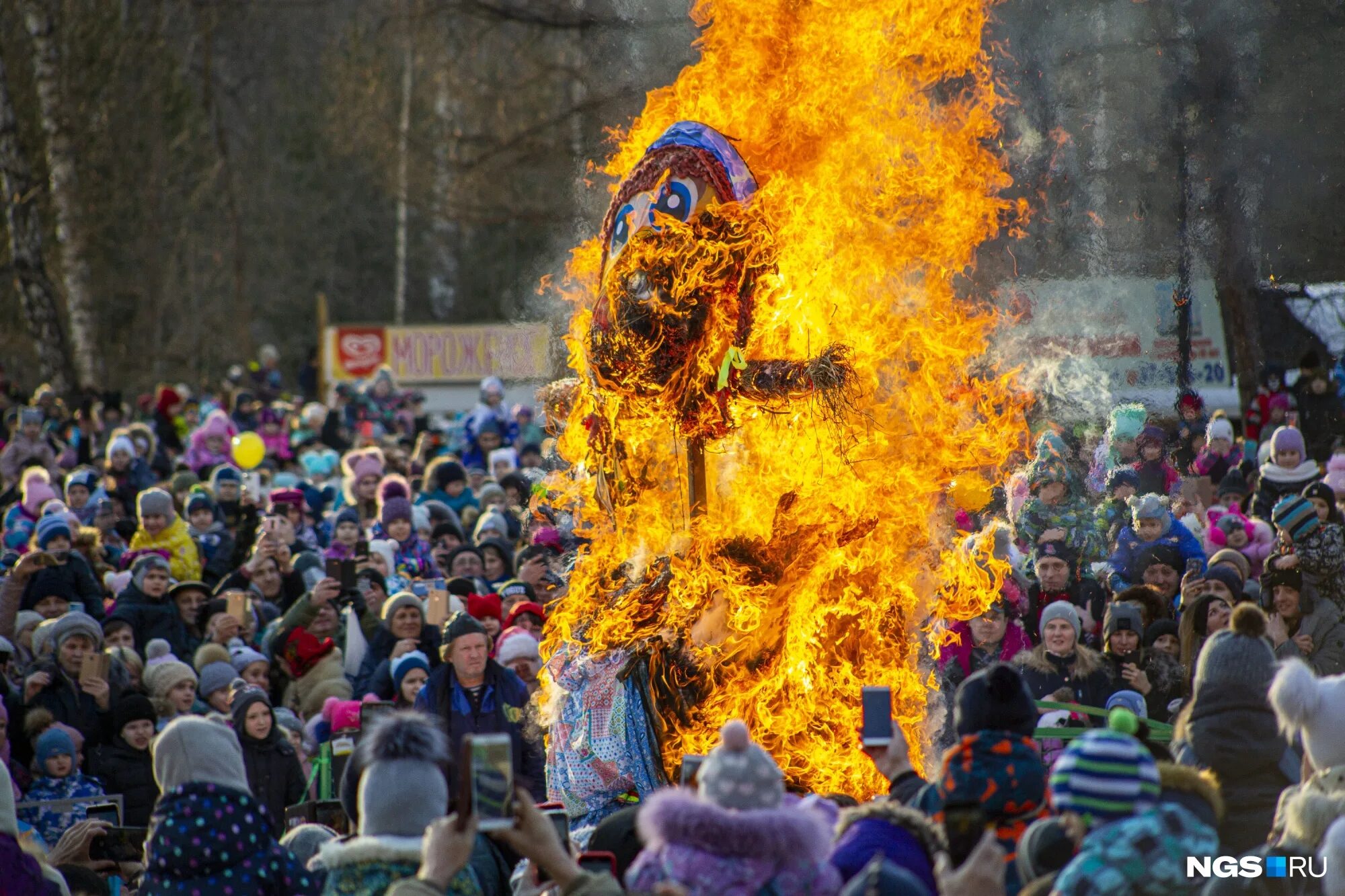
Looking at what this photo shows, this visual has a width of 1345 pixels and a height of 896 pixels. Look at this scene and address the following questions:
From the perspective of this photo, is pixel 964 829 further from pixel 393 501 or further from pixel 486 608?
pixel 393 501

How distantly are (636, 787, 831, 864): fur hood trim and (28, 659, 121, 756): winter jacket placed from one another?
467 cm

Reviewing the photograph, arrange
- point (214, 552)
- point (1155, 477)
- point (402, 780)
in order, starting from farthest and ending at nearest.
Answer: point (214, 552)
point (1155, 477)
point (402, 780)

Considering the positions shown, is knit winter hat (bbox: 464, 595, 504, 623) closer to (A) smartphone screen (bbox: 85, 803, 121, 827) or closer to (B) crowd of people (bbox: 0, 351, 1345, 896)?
(B) crowd of people (bbox: 0, 351, 1345, 896)

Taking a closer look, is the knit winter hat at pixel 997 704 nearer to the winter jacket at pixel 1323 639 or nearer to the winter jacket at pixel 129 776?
the winter jacket at pixel 1323 639

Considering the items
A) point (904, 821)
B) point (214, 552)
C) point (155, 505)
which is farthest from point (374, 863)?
point (214, 552)

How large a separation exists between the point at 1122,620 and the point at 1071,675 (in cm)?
43

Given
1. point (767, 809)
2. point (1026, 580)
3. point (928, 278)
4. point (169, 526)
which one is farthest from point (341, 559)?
point (767, 809)

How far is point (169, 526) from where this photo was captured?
36.6 feet

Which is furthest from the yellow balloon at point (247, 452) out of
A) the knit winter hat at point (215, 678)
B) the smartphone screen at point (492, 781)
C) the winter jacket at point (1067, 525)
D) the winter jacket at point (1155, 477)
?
the smartphone screen at point (492, 781)

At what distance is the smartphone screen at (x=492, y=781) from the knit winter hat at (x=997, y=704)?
46.0 inches

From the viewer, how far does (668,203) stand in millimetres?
6176

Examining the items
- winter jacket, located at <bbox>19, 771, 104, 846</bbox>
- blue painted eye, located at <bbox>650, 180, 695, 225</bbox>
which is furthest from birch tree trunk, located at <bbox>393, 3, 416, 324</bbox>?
blue painted eye, located at <bbox>650, 180, 695, 225</bbox>

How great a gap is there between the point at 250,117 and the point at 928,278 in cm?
3324

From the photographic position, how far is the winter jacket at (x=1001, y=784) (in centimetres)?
405
